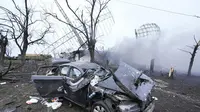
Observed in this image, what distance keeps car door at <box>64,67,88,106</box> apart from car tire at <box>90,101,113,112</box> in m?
Answer: 0.53

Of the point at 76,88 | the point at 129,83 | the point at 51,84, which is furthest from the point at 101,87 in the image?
the point at 51,84

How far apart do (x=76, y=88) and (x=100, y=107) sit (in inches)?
41.6

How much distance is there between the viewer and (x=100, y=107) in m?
4.45

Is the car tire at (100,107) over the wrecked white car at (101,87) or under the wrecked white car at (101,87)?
under

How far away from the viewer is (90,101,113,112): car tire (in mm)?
4228

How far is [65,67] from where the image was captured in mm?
6004

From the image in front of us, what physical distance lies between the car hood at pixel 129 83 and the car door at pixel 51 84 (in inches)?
66.1

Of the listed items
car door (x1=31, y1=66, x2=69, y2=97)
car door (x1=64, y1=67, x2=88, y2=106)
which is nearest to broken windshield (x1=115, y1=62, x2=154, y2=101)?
car door (x1=64, y1=67, x2=88, y2=106)

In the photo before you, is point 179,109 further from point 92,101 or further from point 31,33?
point 31,33

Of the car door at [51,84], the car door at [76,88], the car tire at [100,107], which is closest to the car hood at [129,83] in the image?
the car tire at [100,107]

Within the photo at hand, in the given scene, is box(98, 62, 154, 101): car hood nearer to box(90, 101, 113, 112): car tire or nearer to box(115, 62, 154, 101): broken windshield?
box(115, 62, 154, 101): broken windshield

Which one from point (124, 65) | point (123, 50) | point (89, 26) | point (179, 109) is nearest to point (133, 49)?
point (123, 50)

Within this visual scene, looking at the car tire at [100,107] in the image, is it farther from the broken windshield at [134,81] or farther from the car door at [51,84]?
the car door at [51,84]

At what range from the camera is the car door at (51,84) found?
18.3ft
